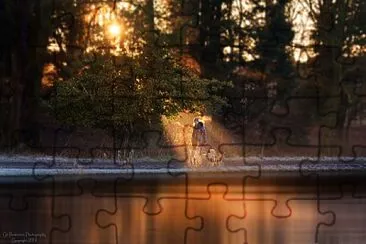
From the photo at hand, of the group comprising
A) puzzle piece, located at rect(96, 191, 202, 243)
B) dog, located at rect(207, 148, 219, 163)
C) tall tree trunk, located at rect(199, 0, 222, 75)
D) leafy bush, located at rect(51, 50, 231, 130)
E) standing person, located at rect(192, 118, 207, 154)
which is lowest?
puzzle piece, located at rect(96, 191, 202, 243)

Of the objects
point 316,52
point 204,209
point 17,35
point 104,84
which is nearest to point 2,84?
point 17,35

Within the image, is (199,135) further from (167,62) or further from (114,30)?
(114,30)

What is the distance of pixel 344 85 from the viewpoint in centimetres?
1689

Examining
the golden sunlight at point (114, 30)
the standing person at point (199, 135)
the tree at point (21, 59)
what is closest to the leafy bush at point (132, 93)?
the standing person at point (199, 135)

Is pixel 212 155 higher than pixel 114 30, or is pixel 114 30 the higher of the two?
pixel 114 30
